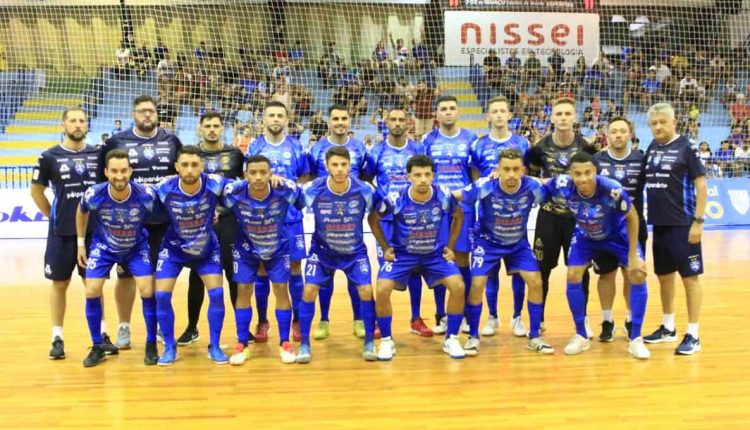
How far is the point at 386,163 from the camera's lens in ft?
20.4

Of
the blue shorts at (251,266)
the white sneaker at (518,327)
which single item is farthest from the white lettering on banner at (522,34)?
the blue shorts at (251,266)

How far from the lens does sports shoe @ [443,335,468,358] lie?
18.1 ft

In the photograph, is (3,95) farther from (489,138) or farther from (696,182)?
(696,182)

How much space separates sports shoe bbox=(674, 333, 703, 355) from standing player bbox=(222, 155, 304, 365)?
2.84m

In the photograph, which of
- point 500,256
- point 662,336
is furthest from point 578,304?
point 662,336

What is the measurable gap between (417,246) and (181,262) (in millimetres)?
1727

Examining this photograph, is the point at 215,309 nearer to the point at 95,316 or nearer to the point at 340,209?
the point at 95,316

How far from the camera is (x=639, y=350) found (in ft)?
17.9

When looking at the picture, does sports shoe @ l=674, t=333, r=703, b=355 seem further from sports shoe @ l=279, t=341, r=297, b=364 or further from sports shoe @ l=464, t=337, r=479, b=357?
sports shoe @ l=279, t=341, r=297, b=364

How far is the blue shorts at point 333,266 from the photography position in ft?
18.0

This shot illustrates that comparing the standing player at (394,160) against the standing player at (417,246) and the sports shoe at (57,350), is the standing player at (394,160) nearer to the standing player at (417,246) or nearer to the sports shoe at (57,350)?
the standing player at (417,246)

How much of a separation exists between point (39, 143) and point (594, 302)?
1233 centimetres

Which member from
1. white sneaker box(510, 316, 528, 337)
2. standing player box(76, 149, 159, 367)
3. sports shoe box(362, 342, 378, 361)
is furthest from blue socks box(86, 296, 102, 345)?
white sneaker box(510, 316, 528, 337)

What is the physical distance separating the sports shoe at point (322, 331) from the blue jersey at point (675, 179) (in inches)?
109
